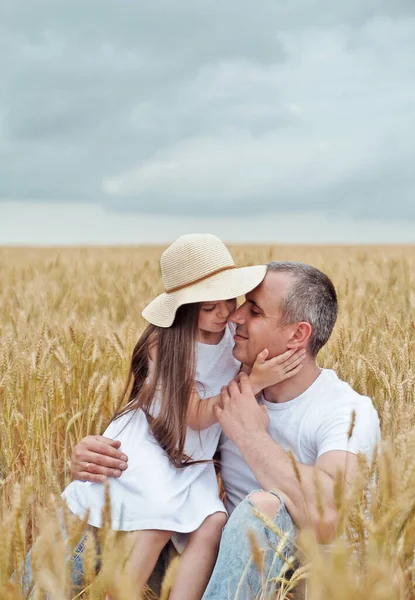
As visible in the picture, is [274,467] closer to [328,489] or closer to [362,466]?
[328,489]

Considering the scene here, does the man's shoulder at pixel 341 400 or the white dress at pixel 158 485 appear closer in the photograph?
the white dress at pixel 158 485

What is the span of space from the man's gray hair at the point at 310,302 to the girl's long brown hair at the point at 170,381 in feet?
0.90

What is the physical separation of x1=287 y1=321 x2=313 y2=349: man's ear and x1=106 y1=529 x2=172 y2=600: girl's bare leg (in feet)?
2.00

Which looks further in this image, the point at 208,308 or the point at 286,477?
the point at 208,308

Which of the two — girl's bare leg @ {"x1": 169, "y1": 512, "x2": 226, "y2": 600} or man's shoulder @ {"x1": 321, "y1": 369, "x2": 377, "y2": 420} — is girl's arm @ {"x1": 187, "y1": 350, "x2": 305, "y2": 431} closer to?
man's shoulder @ {"x1": 321, "y1": 369, "x2": 377, "y2": 420}

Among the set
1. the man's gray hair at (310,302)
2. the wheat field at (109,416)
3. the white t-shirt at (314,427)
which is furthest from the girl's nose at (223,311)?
the wheat field at (109,416)

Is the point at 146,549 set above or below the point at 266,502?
below

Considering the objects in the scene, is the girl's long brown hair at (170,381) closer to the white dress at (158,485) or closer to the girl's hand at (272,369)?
the white dress at (158,485)

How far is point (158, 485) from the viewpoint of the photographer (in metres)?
1.86

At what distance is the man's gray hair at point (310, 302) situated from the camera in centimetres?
202

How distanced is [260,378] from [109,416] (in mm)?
831

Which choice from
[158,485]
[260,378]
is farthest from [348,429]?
[158,485]

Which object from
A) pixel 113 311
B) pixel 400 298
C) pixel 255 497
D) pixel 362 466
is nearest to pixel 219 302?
pixel 255 497

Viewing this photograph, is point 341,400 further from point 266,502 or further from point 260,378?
point 266,502
